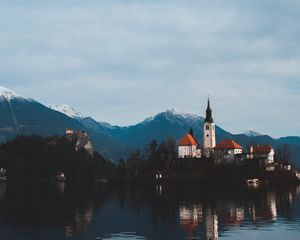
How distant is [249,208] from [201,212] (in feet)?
31.9

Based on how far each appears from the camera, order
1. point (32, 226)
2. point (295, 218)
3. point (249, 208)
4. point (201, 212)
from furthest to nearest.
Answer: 1. point (249, 208)
2. point (201, 212)
3. point (295, 218)
4. point (32, 226)

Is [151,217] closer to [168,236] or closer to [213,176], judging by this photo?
[168,236]

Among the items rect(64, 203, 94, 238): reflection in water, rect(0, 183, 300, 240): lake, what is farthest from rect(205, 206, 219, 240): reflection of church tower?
rect(64, 203, 94, 238): reflection in water

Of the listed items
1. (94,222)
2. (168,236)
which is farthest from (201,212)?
(168,236)

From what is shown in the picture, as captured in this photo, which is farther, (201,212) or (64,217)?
(201,212)

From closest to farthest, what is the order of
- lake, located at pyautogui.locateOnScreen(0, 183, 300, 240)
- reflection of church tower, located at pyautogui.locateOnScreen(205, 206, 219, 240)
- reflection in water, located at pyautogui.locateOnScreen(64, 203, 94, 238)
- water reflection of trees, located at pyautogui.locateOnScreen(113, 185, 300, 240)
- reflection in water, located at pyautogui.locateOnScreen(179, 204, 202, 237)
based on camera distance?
reflection of church tower, located at pyautogui.locateOnScreen(205, 206, 219, 240) → lake, located at pyautogui.locateOnScreen(0, 183, 300, 240) → reflection in water, located at pyautogui.locateOnScreen(64, 203, 94, 238) → reflection in water, located at pyautogui.locateOnScreen(179, 204, 202, 237) → water reflection of trees, located at pyautogui.locateOnScreen(113, 185, 300, 240)

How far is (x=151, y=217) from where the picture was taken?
75688 mm

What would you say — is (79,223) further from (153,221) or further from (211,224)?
(211,224)

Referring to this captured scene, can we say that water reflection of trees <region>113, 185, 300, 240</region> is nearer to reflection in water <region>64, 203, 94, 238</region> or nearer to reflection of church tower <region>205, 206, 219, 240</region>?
reflection of church tower <region>205, 206, 219, 240</region>

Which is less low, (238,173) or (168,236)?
(238,173)

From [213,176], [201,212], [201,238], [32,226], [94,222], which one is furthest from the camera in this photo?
[213,176]

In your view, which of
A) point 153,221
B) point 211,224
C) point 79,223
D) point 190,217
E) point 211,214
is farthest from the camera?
point 211,214

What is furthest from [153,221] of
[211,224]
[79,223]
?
[79,223]

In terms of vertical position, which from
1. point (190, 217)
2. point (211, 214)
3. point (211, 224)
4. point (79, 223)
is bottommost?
point (211, 224)
